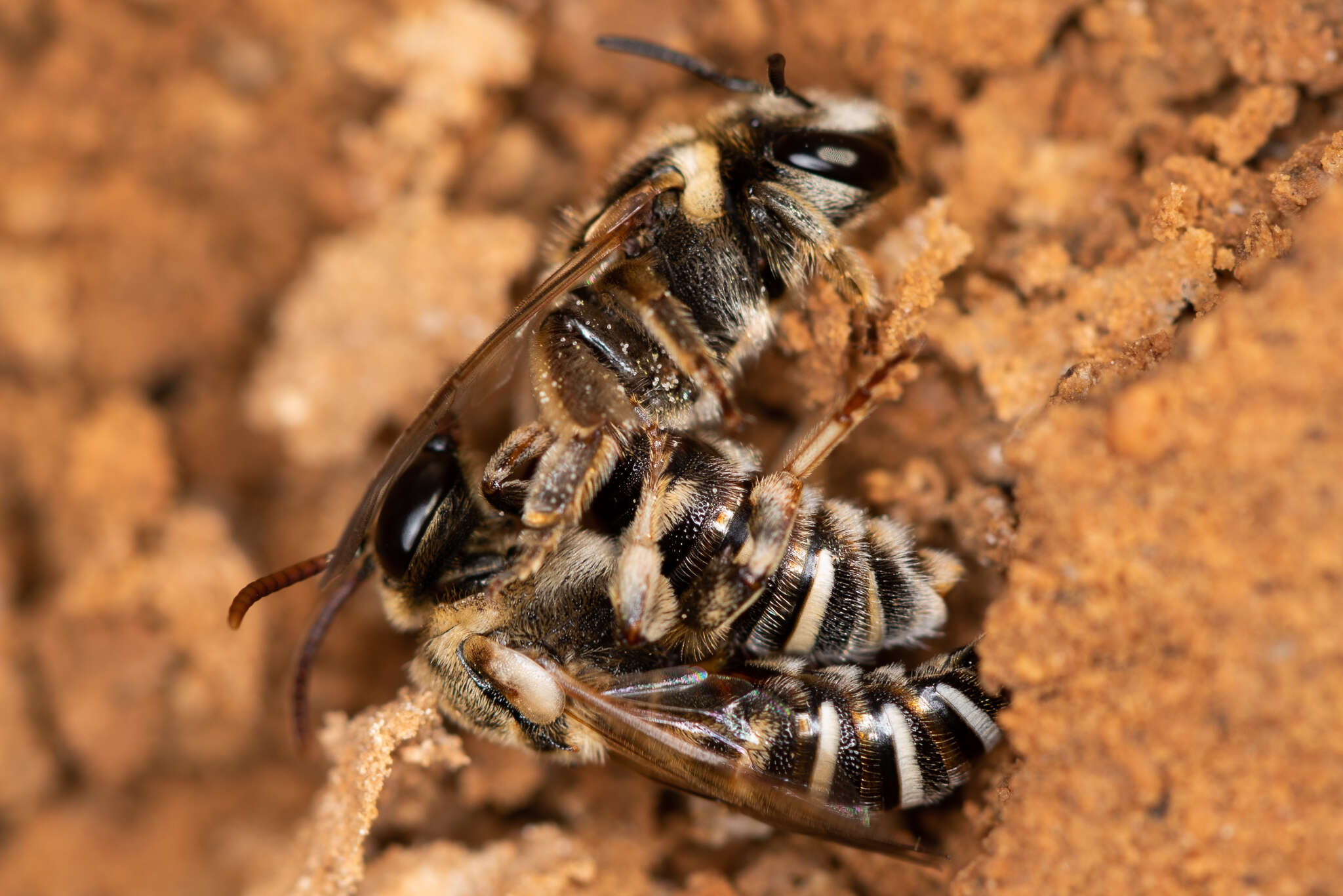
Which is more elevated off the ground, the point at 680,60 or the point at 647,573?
the point at 680,60

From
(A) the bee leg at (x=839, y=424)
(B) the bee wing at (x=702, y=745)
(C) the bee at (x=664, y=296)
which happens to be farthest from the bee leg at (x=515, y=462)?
(A) the bee leg at (x=839, y=424)

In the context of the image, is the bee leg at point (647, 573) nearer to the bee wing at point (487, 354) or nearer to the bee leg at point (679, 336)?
the bee leg at point (679, 336)

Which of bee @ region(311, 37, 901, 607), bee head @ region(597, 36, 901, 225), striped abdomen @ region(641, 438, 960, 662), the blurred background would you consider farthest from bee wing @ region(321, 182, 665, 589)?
the blurred background

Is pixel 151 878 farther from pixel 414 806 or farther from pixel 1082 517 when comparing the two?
pixel 1082 517

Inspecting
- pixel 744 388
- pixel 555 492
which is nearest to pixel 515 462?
pixel 555 492

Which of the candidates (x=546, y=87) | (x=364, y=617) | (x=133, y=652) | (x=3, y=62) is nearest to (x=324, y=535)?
(x=364, y=617)

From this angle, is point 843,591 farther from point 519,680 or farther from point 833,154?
point 833,154
